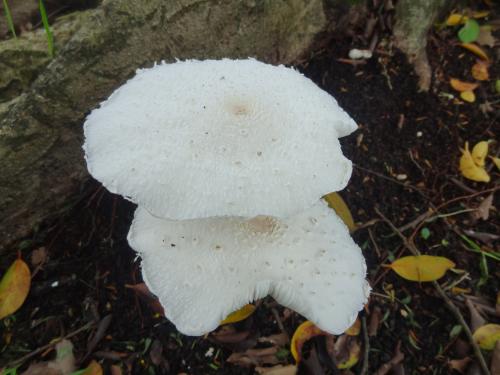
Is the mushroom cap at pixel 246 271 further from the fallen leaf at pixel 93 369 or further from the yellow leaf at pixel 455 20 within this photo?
the yellow leaf at pixel 455 20

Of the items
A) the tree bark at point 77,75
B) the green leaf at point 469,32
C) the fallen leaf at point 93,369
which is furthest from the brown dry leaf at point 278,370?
the green leaf at point 469,32

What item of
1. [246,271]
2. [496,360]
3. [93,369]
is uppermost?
[246,271]

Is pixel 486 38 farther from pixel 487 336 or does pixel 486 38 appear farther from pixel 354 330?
pixel 354 330

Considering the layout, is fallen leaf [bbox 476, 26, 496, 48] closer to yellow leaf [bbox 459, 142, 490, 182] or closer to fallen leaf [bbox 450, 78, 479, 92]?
fallen leaf [bbox 450, 78, 479, 92]

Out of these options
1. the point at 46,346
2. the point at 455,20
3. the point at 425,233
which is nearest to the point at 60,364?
the point at 46,346

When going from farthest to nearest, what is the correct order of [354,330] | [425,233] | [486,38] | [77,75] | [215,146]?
[486,38]
[425,233]
[354,330]
[77,75]
[215,146]

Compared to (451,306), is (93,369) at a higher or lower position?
lower

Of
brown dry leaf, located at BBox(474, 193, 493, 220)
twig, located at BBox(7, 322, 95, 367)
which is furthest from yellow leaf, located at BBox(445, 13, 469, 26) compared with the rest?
twig, located at BBox(7, 322, 95, 367)
